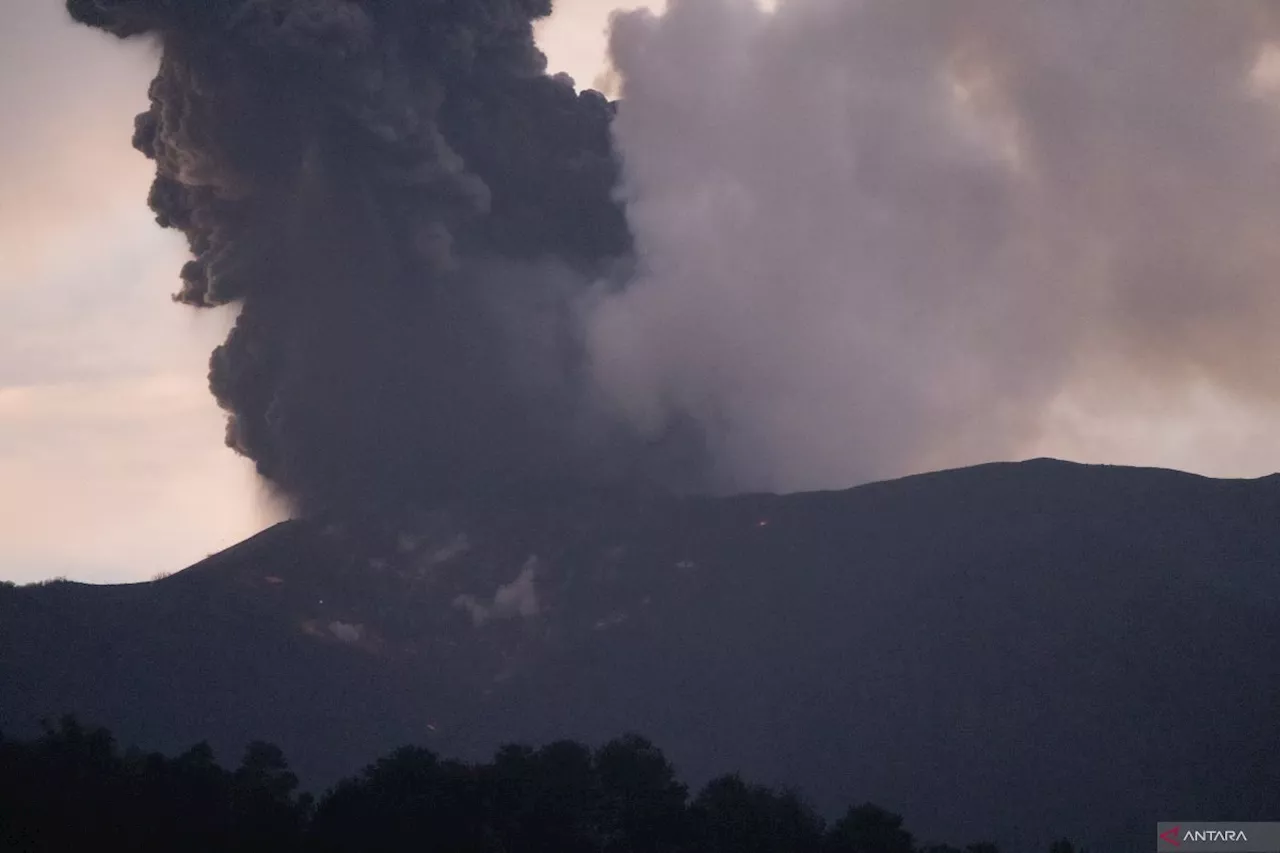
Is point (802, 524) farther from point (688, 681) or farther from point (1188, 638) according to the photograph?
point (1188, 638)

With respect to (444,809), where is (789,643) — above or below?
above

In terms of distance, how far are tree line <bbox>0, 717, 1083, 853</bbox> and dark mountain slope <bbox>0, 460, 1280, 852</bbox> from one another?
1219 inches

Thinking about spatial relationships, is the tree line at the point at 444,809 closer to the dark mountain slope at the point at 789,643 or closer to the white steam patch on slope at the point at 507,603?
the dark mountain slope at the point at 789,643

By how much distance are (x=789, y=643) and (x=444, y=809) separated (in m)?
57.7

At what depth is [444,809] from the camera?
167ft

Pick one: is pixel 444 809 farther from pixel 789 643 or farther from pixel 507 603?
pixel 507 603

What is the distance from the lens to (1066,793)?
83500mm

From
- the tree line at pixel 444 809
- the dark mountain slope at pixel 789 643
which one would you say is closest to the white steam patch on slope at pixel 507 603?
the dark mountain slope at pixel 789 643

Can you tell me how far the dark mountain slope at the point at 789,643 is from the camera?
3460 inches

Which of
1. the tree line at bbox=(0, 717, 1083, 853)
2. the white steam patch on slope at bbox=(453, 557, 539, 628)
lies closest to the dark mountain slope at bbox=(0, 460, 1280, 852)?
the white steam patch on slope at bbox=(453, 557, 539, 628)

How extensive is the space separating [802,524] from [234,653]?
4376cm

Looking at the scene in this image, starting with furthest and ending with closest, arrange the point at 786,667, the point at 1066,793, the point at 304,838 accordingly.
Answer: the point at 786,667 < the point at 1066,793 < the point at 304,838

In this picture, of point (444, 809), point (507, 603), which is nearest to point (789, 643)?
point (507, 603)

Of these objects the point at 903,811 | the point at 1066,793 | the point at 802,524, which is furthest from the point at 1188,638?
the point at 802,524
